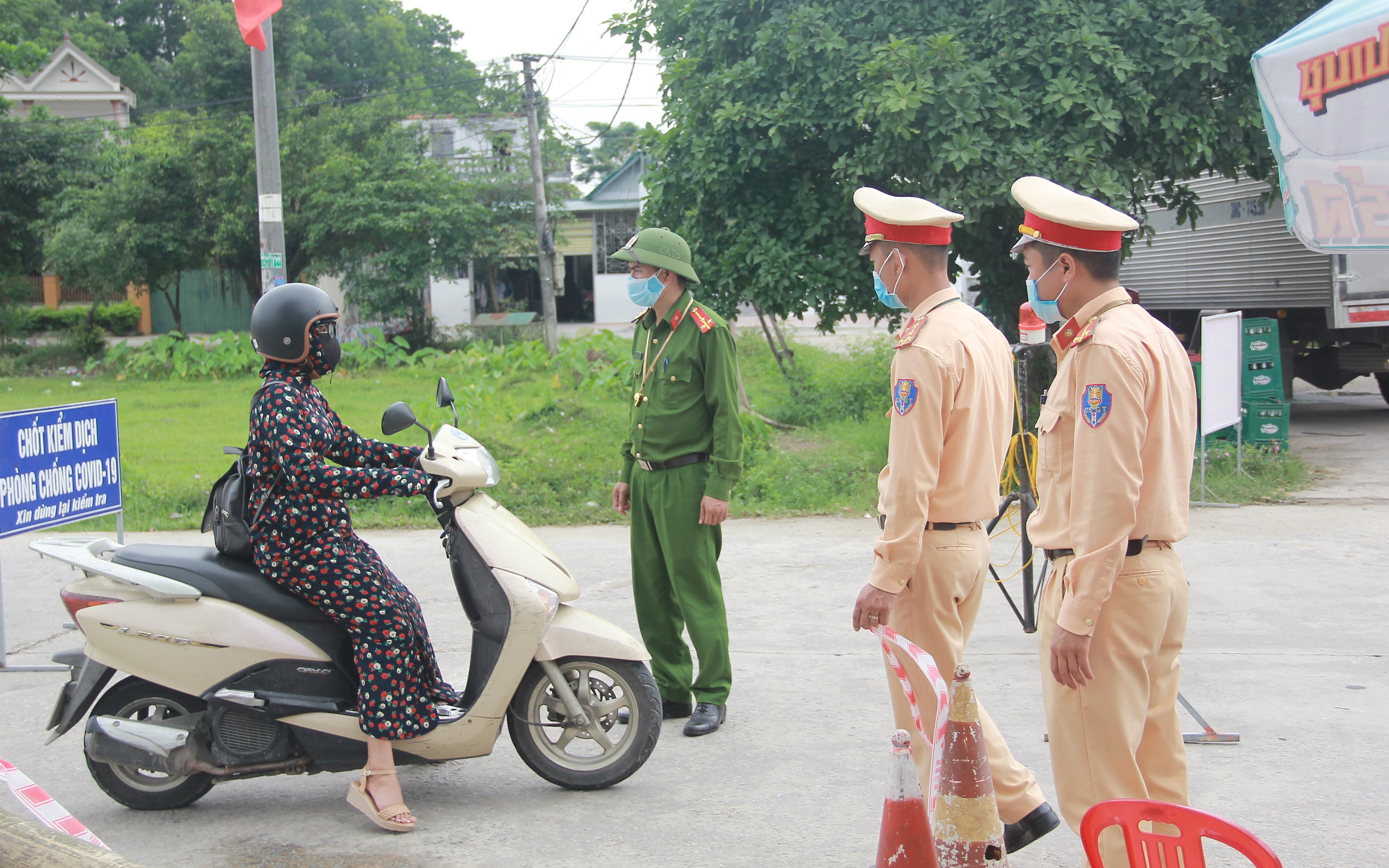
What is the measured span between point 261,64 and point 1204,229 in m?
11.6

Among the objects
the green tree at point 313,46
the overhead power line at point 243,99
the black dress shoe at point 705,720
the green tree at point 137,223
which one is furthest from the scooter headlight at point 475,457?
the green tree at point 313,46

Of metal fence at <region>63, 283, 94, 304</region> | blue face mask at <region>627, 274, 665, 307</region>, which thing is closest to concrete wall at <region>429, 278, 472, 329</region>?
metal fence at <region>63, 283, 94, 304</region>

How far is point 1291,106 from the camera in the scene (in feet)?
10.1

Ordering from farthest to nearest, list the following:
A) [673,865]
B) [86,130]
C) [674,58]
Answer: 1. [86,130]
2. [674,58]
3. [673,865]

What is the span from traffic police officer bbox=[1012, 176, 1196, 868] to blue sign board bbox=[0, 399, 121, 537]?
485 centimetres

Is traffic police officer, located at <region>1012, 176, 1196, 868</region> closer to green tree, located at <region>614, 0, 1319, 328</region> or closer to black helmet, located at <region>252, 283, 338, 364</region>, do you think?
black helmet, located at <region>252, 283, 338, 364</region>

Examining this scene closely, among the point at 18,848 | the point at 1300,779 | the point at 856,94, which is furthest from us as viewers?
the point at 856,94

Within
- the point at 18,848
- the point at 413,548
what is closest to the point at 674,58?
the point at 413,548

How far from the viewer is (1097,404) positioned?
2553mm

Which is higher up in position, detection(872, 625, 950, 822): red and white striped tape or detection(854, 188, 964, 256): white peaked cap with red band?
detection(854, 188, 964, 256): white peaked cap with red band

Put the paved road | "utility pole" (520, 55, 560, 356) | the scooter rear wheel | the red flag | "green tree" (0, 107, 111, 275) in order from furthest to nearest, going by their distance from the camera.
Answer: "utility pole" (520, 55, 560, 356) < "green tree" (0, 107, 111, 275) < the red flag < the scooter rear wheel < the paved road

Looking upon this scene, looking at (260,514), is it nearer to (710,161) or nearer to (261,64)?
(261,64)

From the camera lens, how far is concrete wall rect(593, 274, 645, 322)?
36312 millimetres

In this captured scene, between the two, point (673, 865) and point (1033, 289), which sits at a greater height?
point (1033, 289)
